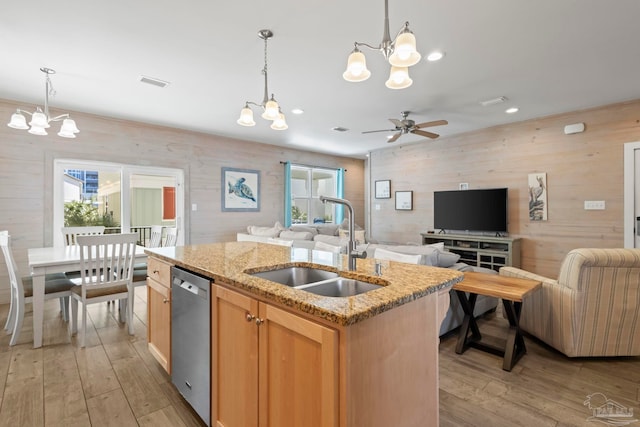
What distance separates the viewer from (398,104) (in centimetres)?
422

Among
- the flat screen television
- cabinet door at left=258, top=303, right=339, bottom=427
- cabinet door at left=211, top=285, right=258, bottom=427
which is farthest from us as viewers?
the flat screen television

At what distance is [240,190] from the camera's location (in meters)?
6.17

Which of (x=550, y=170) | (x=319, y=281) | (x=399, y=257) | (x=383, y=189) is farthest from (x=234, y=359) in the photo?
(x=383, y=189)

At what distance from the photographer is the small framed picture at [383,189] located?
7039 mm

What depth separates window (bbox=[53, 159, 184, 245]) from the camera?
14.4 ft

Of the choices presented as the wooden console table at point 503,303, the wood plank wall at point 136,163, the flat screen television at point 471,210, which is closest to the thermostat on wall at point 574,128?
the flat screen television at point 471,210

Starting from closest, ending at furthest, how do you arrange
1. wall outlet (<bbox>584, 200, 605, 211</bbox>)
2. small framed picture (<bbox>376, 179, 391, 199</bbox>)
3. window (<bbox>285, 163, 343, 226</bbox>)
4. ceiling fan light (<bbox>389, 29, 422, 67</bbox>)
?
ceiling fan light (<bbox>389, 29, 422, 67</bbox>)
wall outlet (<bbox>584, 200, 605, 211</bbox>)
small framed picture (<bbox>376, 179, 391, 199</bbox>)
window (<bbox>285, 163, 343, 226</bbox>)

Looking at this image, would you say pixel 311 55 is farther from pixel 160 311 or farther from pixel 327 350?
pixel 327 350

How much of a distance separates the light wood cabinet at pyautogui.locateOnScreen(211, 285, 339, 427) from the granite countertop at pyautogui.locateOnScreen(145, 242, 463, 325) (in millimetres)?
62

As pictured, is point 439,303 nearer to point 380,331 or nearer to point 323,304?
point 380,331

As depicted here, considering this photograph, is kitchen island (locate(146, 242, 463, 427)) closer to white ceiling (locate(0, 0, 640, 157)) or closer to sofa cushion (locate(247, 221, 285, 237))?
white ceiling (locate(0, 0, 640, 157))

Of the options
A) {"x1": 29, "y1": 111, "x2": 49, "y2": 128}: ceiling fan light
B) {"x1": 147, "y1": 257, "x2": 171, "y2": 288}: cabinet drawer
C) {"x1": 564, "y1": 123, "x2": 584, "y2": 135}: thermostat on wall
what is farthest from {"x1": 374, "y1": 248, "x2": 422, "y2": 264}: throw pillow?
{"x1": 564, "y1": 123, "x2": 584, "y2": 135}: thermostat on wall

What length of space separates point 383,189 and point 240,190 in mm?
3186

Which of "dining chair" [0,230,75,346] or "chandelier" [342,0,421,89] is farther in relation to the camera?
"dining chair" [0,230,75,346]
